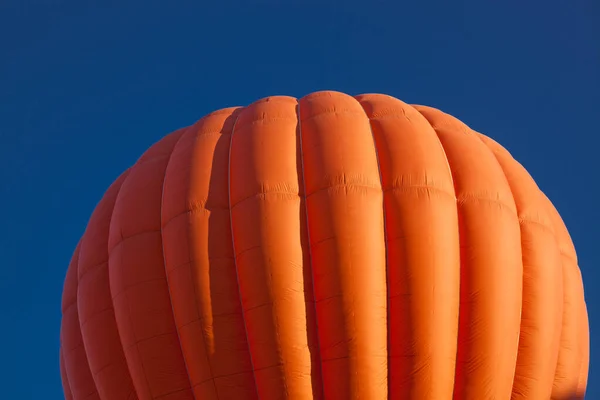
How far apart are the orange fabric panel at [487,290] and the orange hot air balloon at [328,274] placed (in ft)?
0.05

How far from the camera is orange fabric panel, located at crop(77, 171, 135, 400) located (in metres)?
11.4

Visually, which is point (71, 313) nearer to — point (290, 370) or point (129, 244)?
point (129, 244)

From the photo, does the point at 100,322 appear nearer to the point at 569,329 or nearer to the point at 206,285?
the point at 206,285

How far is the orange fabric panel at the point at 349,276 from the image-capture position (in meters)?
10.3

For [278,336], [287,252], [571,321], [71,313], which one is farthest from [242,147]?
[571,321]

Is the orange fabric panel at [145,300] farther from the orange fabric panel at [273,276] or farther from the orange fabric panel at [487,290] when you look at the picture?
the orange fabric panel at [487,290]

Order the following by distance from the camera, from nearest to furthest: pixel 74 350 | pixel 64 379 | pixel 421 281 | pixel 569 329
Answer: pixel 421 281 → pixel 569 329 → pixel 74 350 → pixel 64 379

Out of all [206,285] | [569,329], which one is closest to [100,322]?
[206,285]

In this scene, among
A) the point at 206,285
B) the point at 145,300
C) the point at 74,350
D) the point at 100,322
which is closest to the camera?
the point at 206,285

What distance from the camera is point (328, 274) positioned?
34.2ft

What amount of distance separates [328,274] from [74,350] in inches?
154

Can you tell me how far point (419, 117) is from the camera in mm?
12094

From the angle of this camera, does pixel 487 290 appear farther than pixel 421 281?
Yes

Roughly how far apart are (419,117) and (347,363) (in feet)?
11.4
